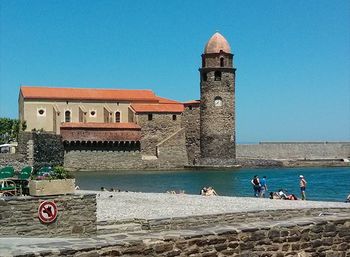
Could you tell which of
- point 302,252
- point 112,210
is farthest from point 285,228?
point 112,210

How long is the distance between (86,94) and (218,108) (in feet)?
51.6

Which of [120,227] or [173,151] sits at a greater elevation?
[173,151]

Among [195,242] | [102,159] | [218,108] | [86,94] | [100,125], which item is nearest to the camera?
[195,242]

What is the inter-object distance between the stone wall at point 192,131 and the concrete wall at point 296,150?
33.7ft

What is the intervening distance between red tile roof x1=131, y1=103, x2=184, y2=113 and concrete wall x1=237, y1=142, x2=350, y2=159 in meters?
12.1

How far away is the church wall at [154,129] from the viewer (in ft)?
221

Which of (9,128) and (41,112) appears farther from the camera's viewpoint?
(9,128)

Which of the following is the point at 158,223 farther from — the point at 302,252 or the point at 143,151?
the point at 143,151

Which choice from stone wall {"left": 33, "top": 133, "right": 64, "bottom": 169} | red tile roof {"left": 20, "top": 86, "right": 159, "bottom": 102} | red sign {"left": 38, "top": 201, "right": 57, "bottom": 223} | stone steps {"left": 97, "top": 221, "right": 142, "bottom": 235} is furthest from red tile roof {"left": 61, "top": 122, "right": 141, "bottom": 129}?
red sign {"left": 38, "top": 201, "right": 57, "bottom": 223}

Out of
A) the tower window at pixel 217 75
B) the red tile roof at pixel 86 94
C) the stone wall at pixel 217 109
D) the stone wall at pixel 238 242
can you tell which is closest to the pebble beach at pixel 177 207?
the stone wall at pixel 238 242

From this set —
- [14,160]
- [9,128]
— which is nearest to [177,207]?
[14,160]

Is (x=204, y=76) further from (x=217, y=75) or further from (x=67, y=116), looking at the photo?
(x=67, y=116)

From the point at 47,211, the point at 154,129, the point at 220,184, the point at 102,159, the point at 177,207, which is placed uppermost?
the point at 154,129

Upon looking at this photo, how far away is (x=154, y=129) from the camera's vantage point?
67.8m
